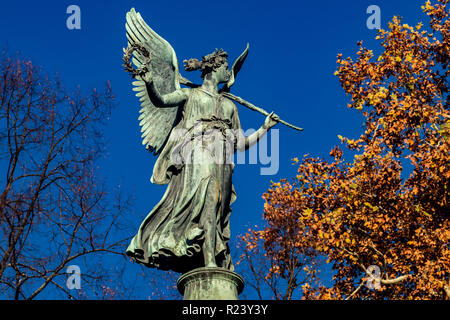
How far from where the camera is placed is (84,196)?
11.5 metres

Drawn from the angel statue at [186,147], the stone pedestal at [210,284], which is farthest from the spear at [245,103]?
the stone pedestal at [210,284]

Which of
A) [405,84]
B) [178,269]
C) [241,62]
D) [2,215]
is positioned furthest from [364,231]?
[2,215]

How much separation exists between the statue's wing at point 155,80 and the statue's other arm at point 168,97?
183 millimetres

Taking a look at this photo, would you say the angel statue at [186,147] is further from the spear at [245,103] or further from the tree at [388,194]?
the tree at [388,194]

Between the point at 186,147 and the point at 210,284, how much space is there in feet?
7.39

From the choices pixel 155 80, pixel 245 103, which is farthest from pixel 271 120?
pixel 155 80

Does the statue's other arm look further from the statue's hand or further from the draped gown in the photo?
the statue's hand

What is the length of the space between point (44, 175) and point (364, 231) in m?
10.0

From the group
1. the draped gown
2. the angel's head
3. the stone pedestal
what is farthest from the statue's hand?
the stone pedestal

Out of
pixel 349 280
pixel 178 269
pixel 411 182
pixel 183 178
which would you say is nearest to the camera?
pixel 178 269

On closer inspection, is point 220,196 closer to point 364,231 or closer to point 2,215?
point 2,215

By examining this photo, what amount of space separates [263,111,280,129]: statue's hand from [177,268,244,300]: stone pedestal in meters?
2.56

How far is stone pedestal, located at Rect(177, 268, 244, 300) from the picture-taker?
8398mm

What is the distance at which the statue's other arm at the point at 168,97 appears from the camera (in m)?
9.80
